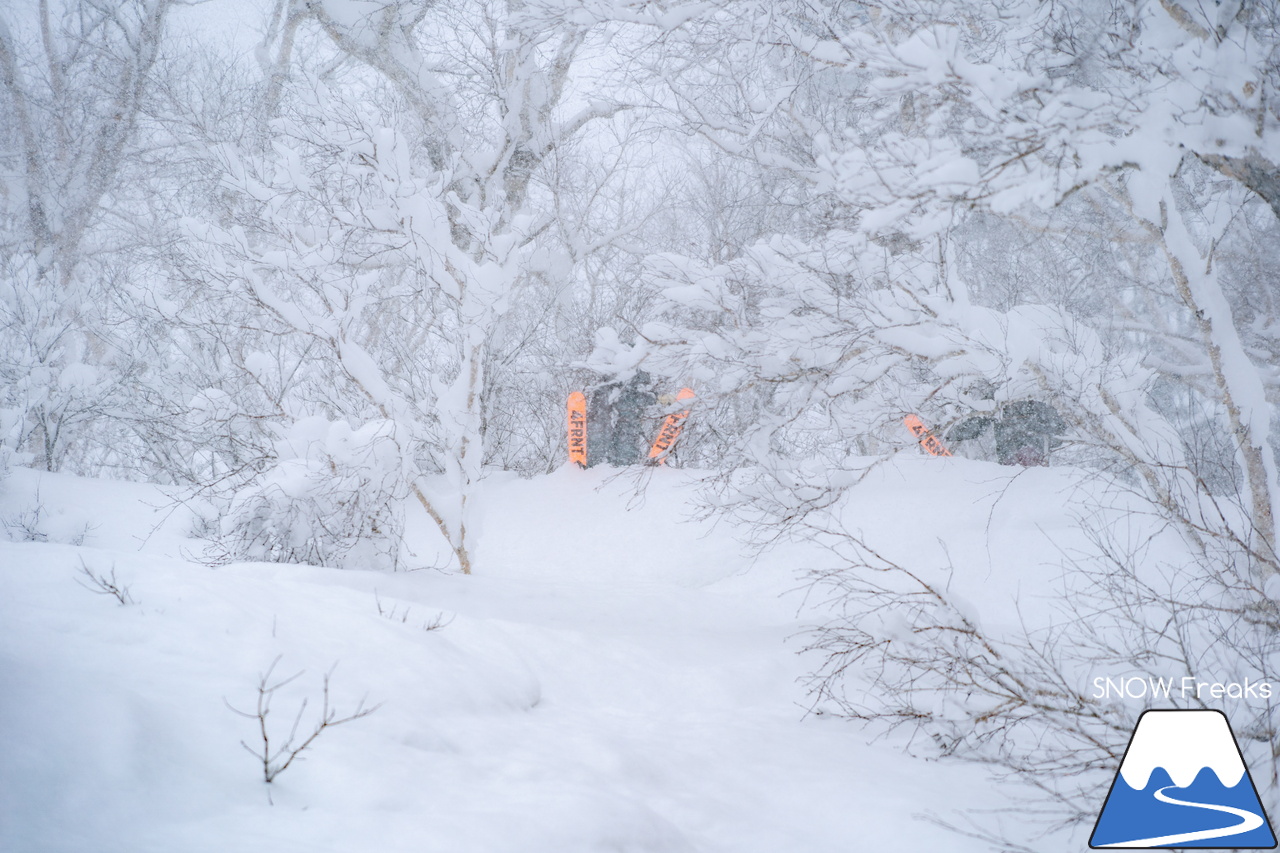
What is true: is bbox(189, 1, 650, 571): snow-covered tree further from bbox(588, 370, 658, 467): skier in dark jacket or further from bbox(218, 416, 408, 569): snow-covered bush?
bbox(588, 370, 658, 467): skier in dark jacket

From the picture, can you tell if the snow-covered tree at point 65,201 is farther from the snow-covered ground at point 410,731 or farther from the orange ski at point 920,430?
the orange ski at point 920,430

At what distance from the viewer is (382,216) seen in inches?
229

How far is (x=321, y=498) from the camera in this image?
18.2 ft

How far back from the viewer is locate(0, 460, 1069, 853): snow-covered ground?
5.84ft

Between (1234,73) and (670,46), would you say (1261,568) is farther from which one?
(670,46)

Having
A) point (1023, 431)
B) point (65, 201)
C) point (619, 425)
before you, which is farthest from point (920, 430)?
point (65, 201)

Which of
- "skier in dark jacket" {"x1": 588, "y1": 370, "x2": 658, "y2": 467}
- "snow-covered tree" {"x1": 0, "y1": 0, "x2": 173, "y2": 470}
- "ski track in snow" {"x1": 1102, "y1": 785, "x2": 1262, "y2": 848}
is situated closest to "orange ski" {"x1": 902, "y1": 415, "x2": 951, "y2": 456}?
"ski track in snow" {"x1": 1102, "y1": 785, "x2": 1262, "y2": 848}

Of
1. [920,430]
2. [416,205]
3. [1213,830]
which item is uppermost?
[416,205]

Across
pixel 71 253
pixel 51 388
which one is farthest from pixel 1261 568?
pixel 71 253

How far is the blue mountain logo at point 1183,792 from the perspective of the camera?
208 centimetres

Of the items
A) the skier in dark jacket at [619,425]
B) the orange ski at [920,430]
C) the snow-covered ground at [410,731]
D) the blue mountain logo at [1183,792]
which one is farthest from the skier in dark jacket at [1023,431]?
the blue mountain logo at [1183,792]

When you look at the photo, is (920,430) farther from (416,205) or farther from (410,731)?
(416,205)

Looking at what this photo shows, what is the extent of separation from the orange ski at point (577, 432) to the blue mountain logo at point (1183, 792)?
9364 millimetres

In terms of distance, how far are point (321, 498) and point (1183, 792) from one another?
5.25 m
